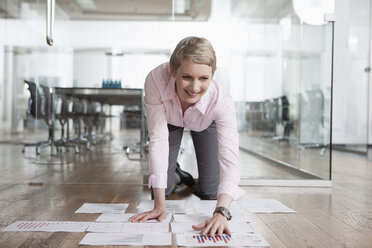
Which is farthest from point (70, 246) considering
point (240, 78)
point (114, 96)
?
point (240, 78)

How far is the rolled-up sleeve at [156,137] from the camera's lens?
1.43 meters

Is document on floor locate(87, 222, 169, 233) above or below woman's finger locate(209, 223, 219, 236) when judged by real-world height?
below

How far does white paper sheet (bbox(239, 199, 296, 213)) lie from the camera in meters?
1.72

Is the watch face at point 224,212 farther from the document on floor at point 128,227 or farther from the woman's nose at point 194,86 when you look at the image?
the woman's nose at point 194,86

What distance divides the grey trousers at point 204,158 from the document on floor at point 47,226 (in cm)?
67

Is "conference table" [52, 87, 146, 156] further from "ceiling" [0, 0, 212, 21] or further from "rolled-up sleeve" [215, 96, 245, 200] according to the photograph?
"rolled-up sleeve" [215, 96, 245, 200]

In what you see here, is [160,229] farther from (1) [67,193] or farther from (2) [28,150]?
(2) [28,150]

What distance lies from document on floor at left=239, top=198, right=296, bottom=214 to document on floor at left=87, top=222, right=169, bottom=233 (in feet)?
1.76

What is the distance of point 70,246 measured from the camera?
118 centimetres

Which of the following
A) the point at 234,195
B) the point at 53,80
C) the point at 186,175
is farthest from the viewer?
the point at 53,80

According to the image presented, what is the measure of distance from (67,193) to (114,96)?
104cm

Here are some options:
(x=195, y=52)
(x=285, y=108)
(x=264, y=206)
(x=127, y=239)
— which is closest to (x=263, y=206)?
(x=264, y=206)

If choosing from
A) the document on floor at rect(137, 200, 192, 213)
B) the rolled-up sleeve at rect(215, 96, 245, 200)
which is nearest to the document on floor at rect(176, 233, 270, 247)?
the rolled-up sleeve at rect(215, 96, 245, 200)

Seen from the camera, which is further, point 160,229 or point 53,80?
point 53,80
